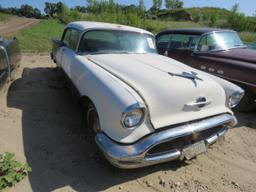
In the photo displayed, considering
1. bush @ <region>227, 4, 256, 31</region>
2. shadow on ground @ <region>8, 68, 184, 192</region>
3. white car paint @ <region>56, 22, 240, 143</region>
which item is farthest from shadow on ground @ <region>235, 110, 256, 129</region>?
bush @ <region>227, 4, 256, 31</region>

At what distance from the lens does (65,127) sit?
3.70 meters

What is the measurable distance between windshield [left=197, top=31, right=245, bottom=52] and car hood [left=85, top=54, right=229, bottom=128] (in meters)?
2.52

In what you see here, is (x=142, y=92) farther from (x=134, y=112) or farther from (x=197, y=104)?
(x=197, y=104)

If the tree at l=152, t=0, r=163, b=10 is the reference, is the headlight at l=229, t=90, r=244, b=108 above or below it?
below

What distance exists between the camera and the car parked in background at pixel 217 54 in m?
4.56

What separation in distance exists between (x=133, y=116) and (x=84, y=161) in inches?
39.7

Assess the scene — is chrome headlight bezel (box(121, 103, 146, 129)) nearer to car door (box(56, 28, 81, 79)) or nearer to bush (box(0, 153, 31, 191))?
bush (box(0, 153, 31, 191))

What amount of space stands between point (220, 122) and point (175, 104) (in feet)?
2.26

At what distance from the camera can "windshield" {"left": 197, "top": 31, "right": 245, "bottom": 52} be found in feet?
18.1

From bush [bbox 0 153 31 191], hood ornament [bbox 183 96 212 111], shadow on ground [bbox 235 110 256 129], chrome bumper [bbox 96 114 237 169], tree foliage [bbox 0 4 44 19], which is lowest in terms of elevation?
tree foliage [bbox 0 4 44 19]

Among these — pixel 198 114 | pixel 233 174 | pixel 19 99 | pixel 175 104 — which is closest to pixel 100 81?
pixel 175 104

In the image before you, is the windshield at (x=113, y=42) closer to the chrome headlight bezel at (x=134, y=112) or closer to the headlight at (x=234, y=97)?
the headlight at (x=234, y=97)

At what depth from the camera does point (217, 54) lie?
5.30 metres

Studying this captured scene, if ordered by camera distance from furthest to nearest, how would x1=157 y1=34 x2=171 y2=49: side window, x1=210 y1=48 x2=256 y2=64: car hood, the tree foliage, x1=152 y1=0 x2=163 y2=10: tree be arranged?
1. x1=152 y1=0 x2=163 y2=10: tree
2. the tree foliage
3. x1=157 y1=34 x2=171 y2=49: side window
4. x1=210 y1=48 x2=256 y2=64: car hood
